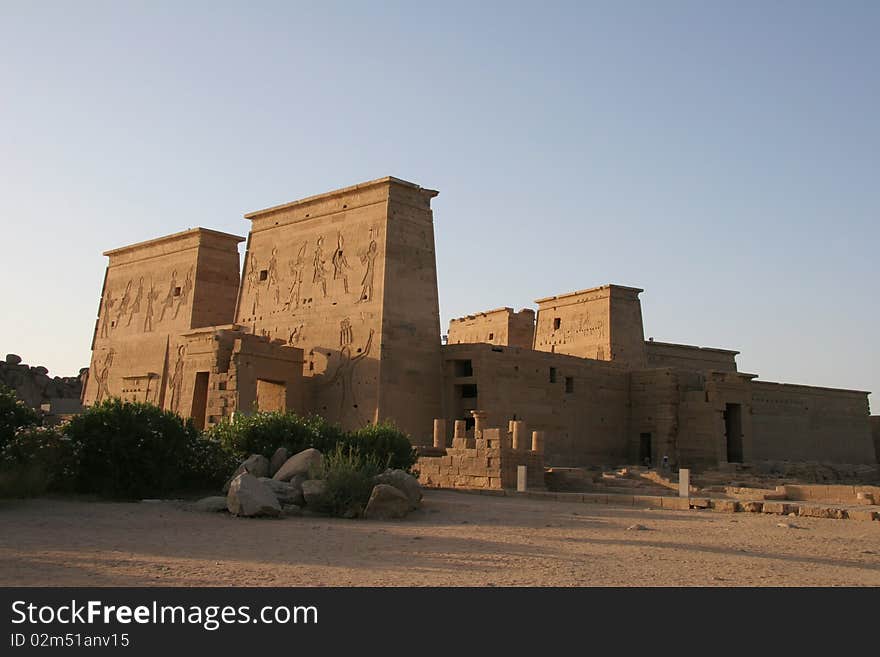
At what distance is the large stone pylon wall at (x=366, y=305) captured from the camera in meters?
24.8

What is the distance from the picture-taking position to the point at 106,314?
3644 centimetres

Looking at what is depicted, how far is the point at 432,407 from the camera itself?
1011 inches

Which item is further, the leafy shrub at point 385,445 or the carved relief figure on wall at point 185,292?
the carved relief figure on wall at point 185,292

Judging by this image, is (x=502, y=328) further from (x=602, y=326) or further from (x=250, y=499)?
(x=250, y=499)

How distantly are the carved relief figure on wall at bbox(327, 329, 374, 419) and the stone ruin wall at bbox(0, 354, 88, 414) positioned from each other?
2244 cm

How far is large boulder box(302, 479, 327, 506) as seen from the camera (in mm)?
13039

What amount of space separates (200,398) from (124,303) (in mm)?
11091

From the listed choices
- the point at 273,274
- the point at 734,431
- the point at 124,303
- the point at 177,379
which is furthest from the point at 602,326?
the point at 124,303

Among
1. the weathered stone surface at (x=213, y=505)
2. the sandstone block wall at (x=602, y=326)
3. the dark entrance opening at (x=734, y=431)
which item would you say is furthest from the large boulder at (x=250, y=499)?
the sandstone block wall at (x=602, y=326)

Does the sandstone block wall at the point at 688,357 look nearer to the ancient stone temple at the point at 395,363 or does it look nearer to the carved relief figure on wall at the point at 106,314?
the ancient stone temple at the point at 395,363

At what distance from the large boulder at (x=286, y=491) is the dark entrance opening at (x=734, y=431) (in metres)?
19.4

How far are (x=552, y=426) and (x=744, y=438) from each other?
7.12 metres

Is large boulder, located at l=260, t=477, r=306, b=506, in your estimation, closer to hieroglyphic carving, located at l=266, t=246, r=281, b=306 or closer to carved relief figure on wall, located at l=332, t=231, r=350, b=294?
→ carved relief figure on wall, located at l=332, t=231, r=350, b=294
